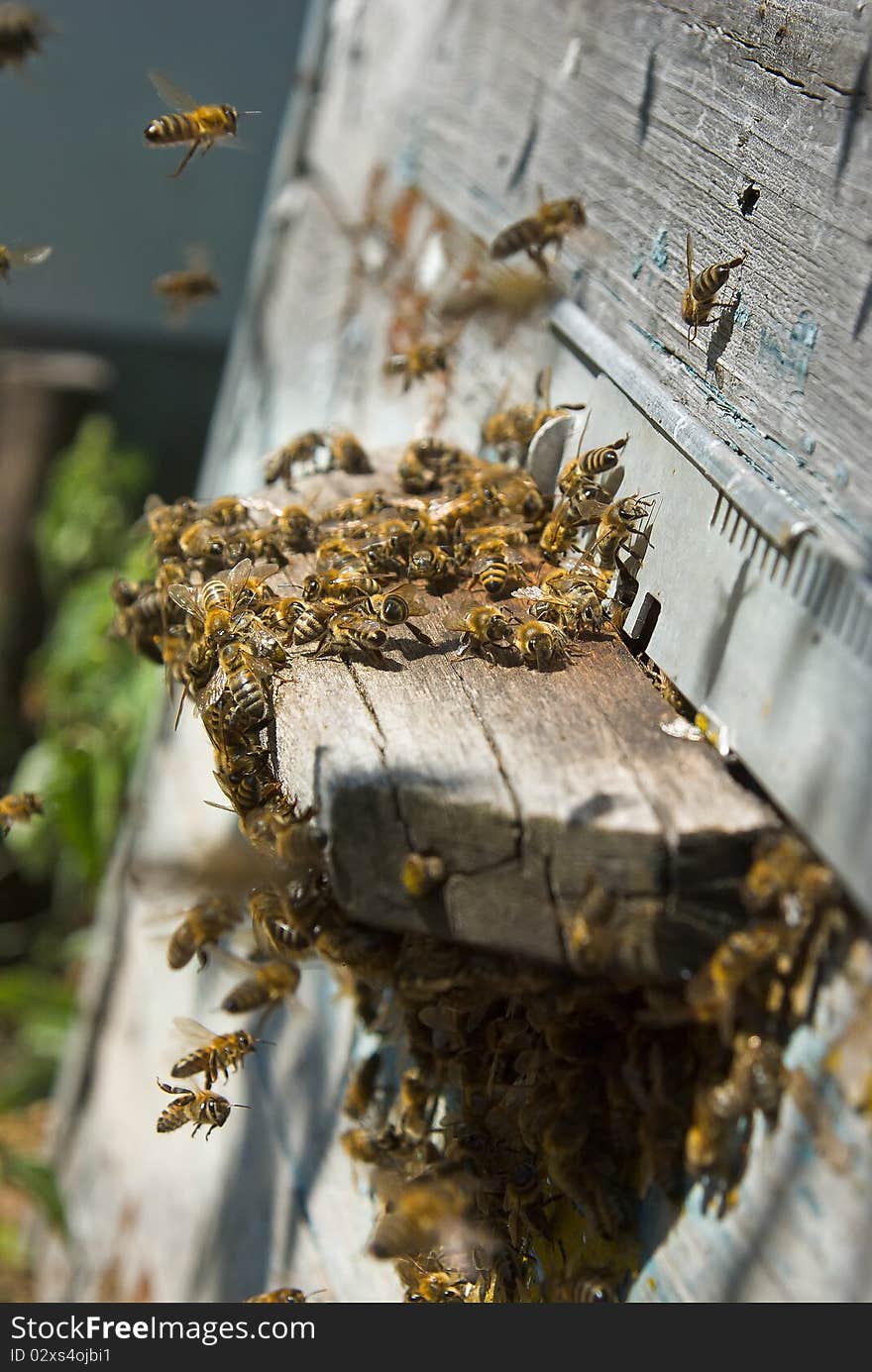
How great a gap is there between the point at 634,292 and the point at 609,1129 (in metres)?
1.48

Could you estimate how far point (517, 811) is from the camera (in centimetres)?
160

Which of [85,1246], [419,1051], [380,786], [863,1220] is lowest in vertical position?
[85,1246]

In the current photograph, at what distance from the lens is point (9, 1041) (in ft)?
23.7

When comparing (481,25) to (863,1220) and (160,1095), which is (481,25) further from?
(160,1095)

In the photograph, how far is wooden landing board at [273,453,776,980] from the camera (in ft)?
5.16

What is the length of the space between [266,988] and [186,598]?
837 mm

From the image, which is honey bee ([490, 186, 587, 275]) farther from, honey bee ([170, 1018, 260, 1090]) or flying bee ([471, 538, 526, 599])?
honey bee ([170, 1018, 260, 1090])

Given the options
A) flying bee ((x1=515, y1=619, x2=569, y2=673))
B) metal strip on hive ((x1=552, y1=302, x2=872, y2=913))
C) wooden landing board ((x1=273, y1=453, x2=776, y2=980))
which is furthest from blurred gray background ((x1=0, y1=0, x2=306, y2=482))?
wooden landing board ((x1=273, y1=453, x2=776, y2=980))

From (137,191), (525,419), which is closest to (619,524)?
(525,419)

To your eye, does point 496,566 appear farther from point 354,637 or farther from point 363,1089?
point 363,1089

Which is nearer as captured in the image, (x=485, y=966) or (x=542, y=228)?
(x=485, y=966)

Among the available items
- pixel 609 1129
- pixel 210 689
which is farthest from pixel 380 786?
pixel 609 1129

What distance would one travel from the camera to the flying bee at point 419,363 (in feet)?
10.3

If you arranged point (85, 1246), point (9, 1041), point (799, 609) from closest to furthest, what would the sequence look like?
1. point (799, 609)
2. point (85, 1246)
3. point (9, 1041)
